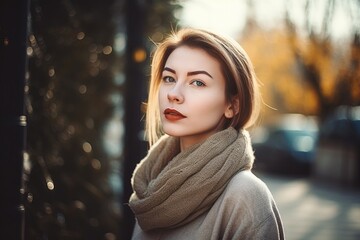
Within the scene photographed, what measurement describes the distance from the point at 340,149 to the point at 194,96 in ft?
40.6

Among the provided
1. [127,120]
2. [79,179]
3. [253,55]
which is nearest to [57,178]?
[79,179]

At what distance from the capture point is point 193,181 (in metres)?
2.04

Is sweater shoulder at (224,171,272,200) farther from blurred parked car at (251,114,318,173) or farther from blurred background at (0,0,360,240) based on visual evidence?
blurred parked car at (251,114,318,173)

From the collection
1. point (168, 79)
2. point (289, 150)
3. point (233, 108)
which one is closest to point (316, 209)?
point (289, 150)

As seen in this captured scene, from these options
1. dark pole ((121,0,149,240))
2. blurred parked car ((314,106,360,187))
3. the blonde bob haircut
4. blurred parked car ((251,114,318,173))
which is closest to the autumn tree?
blurred parked car ((314,106,360,187))

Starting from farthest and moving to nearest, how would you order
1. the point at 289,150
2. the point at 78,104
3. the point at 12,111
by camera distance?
the point at 289,150 → the point at 78,104 → the point at 12,111

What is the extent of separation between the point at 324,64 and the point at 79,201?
10.2 m

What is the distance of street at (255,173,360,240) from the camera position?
7641 mm

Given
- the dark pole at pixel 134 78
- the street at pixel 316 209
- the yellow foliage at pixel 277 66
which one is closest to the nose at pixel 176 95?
the dark pole at pixel 134 78

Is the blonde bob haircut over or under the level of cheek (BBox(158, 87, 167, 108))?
over

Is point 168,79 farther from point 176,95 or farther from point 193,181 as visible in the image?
point 193,181

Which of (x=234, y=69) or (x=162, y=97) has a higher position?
(x=234, y=69)

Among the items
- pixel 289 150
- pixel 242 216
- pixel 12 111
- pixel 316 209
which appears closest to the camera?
pixel 242 216

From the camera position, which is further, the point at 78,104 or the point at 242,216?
the point at 78,104
